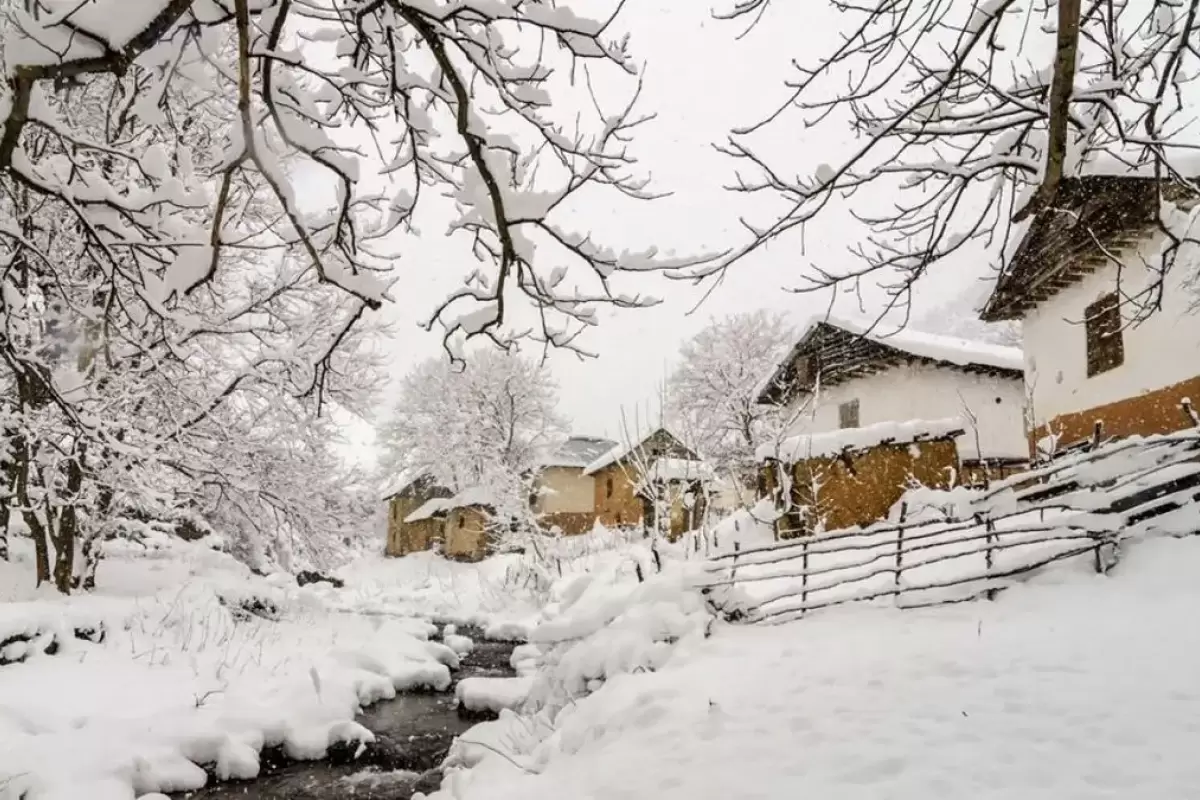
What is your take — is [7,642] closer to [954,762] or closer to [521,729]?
[521,729]

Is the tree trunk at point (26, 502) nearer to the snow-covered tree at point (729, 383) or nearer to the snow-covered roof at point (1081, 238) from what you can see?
the snow-covered roof at point (1081, 238)

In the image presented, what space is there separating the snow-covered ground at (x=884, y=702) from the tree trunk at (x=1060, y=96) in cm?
260

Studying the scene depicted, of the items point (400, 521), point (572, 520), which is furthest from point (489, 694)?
point (400, 521)

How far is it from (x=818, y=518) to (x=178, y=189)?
13579 millimetres

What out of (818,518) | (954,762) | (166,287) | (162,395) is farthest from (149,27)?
(818,518)

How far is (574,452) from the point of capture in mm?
43469

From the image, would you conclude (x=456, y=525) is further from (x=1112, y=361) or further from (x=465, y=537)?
(x=1112, y=361)

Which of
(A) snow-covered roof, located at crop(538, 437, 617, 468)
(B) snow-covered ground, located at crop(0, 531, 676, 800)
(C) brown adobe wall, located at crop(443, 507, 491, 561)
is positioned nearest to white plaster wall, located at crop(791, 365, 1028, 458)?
(B) snow-covered ground, located at crop(0, 531, 676, 800)

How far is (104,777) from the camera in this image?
570 centimetres

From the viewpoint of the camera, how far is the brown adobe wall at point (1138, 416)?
37.5ft

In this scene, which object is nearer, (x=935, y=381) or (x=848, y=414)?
(x=935, y=381)

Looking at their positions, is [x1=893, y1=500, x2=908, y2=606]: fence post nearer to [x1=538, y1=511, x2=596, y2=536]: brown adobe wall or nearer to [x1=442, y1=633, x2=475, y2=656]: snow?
[x1=442, y1=633, x2=475, y2=656]: snow

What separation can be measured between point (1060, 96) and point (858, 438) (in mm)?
12450

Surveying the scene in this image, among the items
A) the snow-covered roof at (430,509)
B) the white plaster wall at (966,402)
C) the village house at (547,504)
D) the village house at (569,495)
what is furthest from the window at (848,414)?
the snow-covered roof at (430,509)
